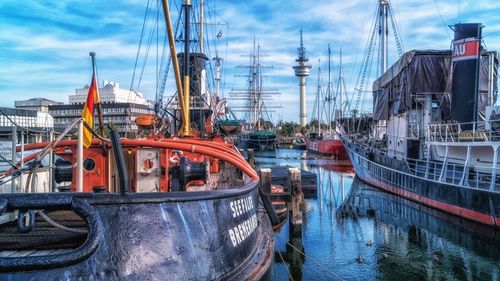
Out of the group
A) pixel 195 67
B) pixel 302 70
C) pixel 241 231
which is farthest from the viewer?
pixel 302 70

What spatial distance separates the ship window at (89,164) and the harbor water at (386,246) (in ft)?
17.4

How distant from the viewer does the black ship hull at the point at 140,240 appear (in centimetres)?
387

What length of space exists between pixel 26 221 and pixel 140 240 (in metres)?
1.15

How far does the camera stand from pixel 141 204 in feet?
14.9

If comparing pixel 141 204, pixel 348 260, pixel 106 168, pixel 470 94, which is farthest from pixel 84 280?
pixel 470 94

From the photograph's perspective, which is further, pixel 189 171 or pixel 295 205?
pixel 295 205

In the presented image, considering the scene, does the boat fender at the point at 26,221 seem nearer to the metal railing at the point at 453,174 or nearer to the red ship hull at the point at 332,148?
the metal railing at the point at 453,174

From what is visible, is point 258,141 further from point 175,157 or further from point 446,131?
point 175,157

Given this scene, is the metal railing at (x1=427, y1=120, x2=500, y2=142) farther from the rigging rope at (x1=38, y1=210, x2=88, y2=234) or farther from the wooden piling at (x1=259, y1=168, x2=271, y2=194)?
the rigging rope at (x1=38, y1=210, x2=88, y2=234)

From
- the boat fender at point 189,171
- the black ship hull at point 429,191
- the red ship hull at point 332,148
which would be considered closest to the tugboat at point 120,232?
the boat fender at point 189,171

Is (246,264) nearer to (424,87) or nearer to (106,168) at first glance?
(106,168)

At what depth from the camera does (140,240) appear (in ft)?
14.7

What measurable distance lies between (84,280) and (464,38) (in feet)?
77.0

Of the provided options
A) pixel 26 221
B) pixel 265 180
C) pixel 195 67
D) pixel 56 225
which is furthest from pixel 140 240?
pixel 195 67
